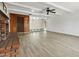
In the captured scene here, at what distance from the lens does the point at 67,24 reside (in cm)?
1191

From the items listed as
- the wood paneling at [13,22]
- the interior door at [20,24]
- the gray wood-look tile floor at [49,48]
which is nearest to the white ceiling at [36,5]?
the gray wood-look tile floor at [49,48]

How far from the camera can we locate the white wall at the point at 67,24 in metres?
10.4

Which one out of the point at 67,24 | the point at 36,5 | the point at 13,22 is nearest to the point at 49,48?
the point at 36,5

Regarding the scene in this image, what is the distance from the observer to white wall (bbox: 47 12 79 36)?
1043cm

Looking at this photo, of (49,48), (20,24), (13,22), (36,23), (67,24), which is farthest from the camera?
(36,23)

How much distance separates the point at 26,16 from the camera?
1284cm

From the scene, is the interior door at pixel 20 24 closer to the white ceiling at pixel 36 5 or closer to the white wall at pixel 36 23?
the white wall at pixel 36 23

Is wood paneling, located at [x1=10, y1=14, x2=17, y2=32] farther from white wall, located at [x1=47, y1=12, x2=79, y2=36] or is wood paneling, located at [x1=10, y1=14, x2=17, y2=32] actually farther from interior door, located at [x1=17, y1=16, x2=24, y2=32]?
white wall, located at [x1=47, y1=12, x2=79, y2=36]

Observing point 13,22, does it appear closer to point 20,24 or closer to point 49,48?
point 20,24

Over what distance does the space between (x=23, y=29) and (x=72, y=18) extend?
18.9ft

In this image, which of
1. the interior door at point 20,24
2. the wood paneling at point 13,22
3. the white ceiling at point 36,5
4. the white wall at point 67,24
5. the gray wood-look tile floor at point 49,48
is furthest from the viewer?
the interior door at point 20,24

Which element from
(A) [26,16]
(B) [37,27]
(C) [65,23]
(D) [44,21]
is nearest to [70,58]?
(C) [65,23]

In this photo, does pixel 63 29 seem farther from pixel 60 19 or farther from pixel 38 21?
pixel 38 21

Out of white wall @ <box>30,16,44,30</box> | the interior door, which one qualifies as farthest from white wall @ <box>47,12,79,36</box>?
the interior door
